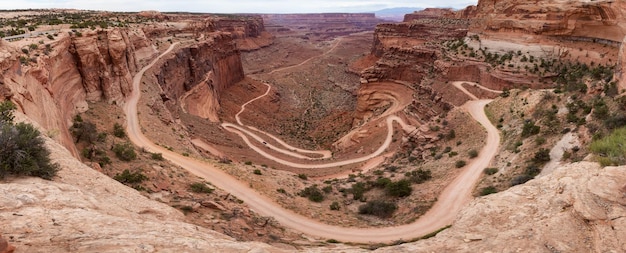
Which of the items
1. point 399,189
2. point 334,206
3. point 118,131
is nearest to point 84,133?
point 118,131

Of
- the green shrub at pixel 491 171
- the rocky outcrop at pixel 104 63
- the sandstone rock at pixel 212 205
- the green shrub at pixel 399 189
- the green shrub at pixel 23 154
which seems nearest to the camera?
the green shrub at pixel 23 154

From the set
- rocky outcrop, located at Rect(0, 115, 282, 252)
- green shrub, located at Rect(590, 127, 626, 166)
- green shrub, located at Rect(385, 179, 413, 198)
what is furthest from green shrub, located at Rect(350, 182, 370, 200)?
rocky outcrop, located at Rect(0, 115, 282, 252)

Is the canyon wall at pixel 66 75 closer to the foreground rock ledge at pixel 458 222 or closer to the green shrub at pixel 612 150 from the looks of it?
the foreground rock ledge at pixel 458 222

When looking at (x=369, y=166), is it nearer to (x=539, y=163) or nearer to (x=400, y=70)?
(x=539, y=163)

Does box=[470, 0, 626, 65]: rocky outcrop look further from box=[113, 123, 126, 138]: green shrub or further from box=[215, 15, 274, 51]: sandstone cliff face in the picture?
box=[215, 15, 274, 51]: sandstone cliff face

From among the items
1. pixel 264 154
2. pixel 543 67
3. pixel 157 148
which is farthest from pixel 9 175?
pixel 543 67

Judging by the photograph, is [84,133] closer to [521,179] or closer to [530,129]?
[521,179]

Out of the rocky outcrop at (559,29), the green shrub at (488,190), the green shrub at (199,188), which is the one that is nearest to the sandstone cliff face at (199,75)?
the green shrub at (199,188)
